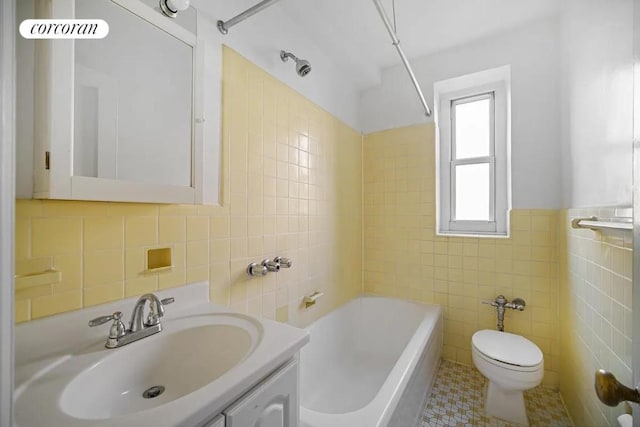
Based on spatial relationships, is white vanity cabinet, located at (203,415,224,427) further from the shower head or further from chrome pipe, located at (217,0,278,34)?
the shower head

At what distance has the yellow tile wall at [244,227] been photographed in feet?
2.52

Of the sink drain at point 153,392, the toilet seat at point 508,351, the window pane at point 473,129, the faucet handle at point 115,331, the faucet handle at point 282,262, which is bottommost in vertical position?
the toilet seat at point 508,351

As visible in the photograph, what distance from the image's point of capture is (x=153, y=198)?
35.3 inches

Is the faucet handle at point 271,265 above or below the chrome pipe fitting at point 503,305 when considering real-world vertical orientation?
above

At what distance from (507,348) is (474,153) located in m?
1.48

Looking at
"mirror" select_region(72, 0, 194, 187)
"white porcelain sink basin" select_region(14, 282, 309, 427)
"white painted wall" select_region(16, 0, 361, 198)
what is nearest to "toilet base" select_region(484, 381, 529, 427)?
"white porcelain sink basin" select_region(14, 282, 309, 427)

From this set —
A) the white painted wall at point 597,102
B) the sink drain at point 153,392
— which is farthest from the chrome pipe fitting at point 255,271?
the white painted wall at point 597,102

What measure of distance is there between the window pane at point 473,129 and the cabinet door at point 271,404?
86.7 inches

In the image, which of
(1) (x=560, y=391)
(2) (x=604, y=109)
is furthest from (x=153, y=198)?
(1) (x=560, y=391)

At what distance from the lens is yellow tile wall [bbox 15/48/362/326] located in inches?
30.3

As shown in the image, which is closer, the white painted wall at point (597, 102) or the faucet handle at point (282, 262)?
the white painted wall at point (597, 102)

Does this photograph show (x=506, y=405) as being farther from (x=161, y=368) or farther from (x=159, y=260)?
(x=159, y=260)

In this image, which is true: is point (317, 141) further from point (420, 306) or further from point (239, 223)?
point (420, 306)

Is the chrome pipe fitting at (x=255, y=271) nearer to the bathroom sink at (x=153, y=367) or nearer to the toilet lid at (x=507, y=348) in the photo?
the bathroom sink at (x=153, y=367)
